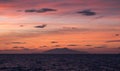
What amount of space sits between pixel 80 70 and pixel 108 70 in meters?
9.22

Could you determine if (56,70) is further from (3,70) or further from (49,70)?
(3,70)

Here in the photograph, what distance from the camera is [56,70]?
363 feet

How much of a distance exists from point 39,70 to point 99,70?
65.0ft

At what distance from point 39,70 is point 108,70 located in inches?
896

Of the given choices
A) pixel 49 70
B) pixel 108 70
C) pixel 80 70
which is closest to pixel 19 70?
pixel 49 70

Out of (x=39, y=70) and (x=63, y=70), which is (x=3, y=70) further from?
(x=63, y=70)

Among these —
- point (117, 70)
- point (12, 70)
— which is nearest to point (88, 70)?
point (117, 70)

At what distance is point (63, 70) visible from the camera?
110562mm

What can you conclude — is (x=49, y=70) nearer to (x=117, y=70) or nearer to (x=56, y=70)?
(x=56, y=70)

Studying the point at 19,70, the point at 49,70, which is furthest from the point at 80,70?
the point at 19,70

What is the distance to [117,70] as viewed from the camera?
358ft

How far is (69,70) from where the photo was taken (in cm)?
11012

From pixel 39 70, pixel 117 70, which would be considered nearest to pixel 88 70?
pixel 117 70

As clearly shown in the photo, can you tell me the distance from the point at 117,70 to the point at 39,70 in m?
25.7
